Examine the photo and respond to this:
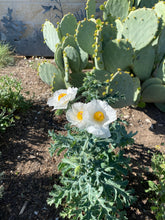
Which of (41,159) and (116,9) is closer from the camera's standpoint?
(41,159)

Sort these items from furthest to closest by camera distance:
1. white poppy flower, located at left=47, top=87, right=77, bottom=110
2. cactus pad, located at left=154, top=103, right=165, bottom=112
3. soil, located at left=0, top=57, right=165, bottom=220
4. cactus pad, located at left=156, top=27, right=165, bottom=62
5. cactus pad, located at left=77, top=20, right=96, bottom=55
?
cactus pad, located at left=154, top=103, right=165, bottom=112 < cactus pad, located at left=156, top=27, right=165, bottom=62 < cactus pad, located at left=77, top=20, right=96, bottom=55 < soil, located at left=0, top=57, right=165, bottom=220 < white poppy flower, located at left=47, top=87, right=77, bottom=110

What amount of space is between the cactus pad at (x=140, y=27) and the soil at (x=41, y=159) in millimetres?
931

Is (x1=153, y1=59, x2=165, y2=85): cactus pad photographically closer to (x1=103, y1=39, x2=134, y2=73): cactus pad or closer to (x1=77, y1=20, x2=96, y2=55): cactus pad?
(x1=103, y1=39, x2=134, y2=73): cactus pad

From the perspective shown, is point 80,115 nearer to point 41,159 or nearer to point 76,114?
point 76,114

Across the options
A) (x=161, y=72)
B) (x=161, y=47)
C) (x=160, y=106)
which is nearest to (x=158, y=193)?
(x=160, y=106)

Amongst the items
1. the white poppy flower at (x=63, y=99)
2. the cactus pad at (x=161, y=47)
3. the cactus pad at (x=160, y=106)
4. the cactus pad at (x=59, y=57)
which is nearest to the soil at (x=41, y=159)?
the cactus pad at (x=160, y=106)

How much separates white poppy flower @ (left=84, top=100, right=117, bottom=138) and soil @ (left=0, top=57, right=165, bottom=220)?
1139mm

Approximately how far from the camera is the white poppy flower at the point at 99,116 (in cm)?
120

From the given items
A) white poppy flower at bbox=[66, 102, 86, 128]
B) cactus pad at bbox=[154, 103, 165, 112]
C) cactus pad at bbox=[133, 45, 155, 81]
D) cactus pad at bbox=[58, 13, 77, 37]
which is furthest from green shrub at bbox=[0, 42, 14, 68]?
white poppy flower at bbox=[66, 102, 86, 128]

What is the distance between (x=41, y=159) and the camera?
238 cm

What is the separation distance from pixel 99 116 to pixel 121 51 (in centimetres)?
165

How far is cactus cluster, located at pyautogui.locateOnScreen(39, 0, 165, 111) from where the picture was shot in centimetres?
262

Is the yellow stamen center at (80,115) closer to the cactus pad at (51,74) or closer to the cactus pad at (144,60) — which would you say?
the cactus pad at (51,74)

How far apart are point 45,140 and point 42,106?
66 cm
